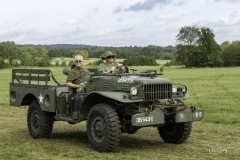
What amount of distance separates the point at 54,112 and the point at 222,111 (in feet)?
25.1

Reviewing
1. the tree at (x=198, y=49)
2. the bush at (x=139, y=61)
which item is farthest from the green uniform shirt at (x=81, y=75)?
the tree at (x=198, y=49)

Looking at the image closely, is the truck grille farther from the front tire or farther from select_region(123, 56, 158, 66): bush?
select_region(123, 56, 158, 66): bush

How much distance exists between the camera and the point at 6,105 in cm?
2014

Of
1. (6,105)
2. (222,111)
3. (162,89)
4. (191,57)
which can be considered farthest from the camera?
(191,57)

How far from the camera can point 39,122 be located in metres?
11.1

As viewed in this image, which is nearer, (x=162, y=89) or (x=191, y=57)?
(x=162, y=89)

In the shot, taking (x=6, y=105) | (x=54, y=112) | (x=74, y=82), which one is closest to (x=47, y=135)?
(x=54, y=112)

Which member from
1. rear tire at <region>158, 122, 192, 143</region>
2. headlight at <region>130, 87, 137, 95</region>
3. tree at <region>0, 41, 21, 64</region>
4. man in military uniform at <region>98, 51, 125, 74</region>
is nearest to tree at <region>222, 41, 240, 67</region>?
tree at <region>0, 41, 21, 64</region>

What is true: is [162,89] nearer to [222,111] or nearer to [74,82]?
[74,82]

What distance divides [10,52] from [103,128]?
137 metres

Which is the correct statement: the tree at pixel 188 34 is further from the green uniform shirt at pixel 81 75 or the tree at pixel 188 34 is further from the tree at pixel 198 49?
the green uniform shirt at pixel 81 75

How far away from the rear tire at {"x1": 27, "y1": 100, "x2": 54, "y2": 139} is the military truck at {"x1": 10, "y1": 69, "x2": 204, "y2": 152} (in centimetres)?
4

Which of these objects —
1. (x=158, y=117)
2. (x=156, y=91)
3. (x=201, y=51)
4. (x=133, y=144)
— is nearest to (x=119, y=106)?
(x=156, y=91)

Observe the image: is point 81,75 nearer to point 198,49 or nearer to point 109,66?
point 109,66
